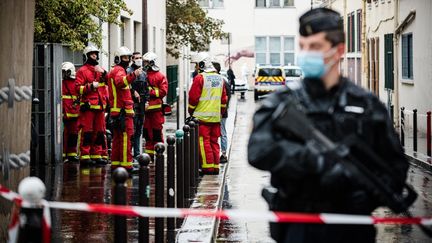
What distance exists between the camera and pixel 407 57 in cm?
3059

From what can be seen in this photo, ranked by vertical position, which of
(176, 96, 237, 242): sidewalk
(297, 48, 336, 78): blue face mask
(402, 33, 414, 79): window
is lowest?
(176, 96, 237, 242): sidewalk

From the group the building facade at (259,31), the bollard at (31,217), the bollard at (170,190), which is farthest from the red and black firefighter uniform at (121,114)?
the building facade at (259,31)

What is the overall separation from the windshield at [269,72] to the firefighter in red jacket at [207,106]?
37272 millimetres

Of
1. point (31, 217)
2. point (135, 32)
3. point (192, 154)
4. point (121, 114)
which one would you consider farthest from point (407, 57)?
point (31, 217)

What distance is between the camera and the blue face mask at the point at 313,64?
4941 mm

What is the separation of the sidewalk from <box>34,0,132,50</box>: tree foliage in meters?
3.46

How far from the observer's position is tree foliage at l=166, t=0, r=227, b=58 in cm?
4503

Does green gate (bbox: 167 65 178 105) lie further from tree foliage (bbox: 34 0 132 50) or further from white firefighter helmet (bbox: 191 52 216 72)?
white firefighter helmet (bbox: 191 52 216 72)

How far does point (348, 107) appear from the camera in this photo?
16.4 ft

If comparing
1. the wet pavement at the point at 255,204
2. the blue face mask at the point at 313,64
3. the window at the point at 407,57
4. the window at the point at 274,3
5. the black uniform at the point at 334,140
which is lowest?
the wet pavement at the point at 255,204

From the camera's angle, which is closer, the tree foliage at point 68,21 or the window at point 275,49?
the tree foliage at point 68,21

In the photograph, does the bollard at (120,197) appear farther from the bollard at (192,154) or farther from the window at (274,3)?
the window at (274,3)

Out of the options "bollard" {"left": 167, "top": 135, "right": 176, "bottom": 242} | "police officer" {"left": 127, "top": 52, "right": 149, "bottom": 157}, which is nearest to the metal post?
"bollard" {"left": 167, "top": 135, "right": 176, "bottom": 242}

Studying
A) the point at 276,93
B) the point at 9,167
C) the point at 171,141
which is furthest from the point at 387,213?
the point at 276,93
